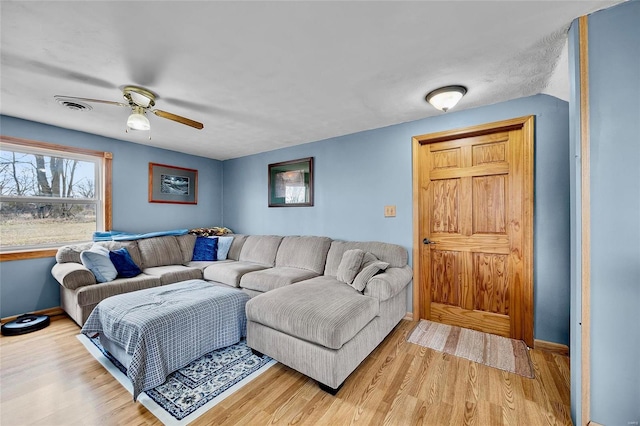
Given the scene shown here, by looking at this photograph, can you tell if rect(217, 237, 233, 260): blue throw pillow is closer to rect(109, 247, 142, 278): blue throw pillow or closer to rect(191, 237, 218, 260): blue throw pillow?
rect(191, 237, 218, 260): blue throw pillow

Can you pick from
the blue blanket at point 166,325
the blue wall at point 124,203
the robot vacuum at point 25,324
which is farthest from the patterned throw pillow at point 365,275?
the blue wall at point 124,203

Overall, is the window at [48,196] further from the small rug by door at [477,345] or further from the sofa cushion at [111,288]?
the small rug by door at [477,345]

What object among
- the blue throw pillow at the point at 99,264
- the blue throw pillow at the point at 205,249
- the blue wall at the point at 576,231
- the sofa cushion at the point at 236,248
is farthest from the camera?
the sofa cushion at the point at 236,248

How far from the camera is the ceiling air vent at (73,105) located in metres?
2.44

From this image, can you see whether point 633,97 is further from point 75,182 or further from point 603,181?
point 75,182

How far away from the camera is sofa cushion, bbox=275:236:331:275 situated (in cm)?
337

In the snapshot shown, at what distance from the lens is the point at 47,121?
303 centimetres

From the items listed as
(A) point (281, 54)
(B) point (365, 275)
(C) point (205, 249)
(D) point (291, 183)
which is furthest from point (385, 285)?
(C) point (205, 249)

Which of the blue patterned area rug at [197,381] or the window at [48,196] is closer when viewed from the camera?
the blue patterned area rug at [197,381]

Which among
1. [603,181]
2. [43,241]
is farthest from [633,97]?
[43,241]

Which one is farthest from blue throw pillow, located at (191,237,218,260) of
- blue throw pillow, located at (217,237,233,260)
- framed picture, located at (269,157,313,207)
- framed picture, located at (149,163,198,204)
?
framed picture, located at (269,157,313,207)

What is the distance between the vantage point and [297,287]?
8.05 ft

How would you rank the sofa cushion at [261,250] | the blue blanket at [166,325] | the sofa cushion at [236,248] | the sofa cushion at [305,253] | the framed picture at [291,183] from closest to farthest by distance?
the blue blanket at [166,325]
the sofa cushion at [305,253]
the sofa cushion at [261,250]
the framed picture at [291,183]
the sofa cushion at [236,248]

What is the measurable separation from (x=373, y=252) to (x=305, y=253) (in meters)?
0.91
